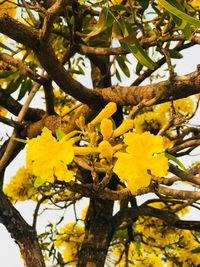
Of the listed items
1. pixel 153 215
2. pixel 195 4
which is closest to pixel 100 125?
pixel 195 4

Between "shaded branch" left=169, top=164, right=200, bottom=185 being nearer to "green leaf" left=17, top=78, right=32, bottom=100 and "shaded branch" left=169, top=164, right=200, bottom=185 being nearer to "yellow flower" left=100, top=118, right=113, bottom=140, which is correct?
"yellow flower" left=100, top=118, right=113, bottom=140

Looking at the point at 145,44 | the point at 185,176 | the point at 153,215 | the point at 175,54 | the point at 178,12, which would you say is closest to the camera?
the point at 178,12

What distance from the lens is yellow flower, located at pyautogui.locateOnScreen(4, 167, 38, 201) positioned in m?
3.01

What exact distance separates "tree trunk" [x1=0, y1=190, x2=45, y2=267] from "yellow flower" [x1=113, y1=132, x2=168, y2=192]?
134 cm

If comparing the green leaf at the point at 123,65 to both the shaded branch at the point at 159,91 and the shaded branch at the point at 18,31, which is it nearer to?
the shaded branch at the point at 159,91

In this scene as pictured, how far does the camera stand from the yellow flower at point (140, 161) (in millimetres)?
807

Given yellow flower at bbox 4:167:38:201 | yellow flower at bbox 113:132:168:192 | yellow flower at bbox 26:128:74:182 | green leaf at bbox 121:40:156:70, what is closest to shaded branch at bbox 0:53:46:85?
green leaf at bbox 121:40:156:70

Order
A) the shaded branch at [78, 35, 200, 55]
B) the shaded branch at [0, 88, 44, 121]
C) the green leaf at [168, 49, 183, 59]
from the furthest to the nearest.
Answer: the shaded branch at [0, 88, 44, 121]
the green leaf at [168, 49, 183, 59]
the shaded branch at [78, 35, 200, 55]

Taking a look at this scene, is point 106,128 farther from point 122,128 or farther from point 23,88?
point 23,88

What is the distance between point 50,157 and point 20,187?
86.2 inches

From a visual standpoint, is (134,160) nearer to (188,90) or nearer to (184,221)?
(188,90)

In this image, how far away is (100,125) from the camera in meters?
0.97

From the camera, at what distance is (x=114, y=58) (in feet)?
7.82

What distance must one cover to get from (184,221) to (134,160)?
72.0 inches
